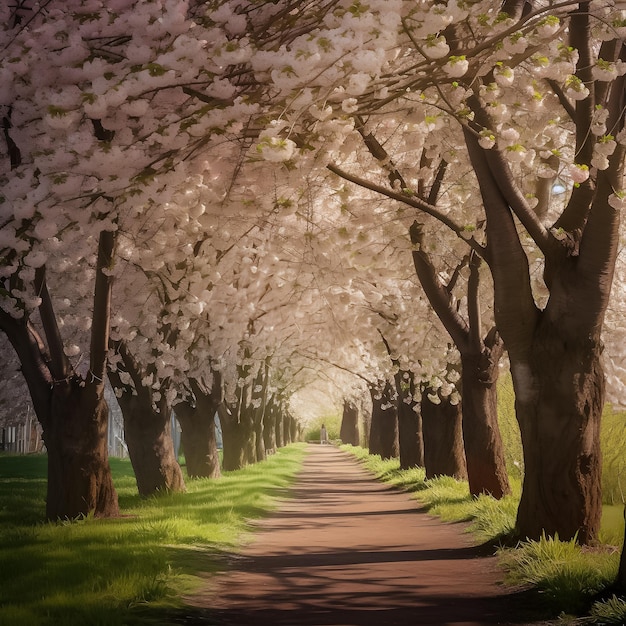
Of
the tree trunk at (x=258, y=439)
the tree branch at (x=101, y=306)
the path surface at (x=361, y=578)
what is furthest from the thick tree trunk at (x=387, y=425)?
the tree branch at (x=101, y=306)

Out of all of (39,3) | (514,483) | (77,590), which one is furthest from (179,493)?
(39,3)

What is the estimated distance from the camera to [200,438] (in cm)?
2566

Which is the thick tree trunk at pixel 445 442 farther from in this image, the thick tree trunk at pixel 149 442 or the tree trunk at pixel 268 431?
the tree trunk at pixel 268 431

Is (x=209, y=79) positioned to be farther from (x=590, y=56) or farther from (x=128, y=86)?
(x=590, y=56)

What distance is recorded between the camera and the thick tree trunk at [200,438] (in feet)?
83.8

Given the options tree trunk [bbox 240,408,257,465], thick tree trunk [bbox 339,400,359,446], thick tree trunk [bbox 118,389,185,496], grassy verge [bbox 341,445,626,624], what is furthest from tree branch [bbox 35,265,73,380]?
thick tree trunk [bbox 339,400,359,446]

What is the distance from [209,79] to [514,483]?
1337 cm

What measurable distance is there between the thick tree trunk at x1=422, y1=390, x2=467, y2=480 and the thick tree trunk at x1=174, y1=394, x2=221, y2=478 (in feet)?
20.9

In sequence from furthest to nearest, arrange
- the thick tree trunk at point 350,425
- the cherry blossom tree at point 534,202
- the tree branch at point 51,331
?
the thick tree trunk at point 350,425 < the tree branch at point 51,331 < the cherry blossom tree at point 534,202

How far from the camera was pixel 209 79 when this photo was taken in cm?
833

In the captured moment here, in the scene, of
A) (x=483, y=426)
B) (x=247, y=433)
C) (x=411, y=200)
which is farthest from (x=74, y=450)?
(x=247, y=433)

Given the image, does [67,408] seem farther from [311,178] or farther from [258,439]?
[258,439]

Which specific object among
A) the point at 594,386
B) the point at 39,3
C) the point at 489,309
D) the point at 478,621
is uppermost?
the point at 39,3

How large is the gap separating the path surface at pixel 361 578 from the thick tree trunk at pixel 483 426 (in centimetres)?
132
